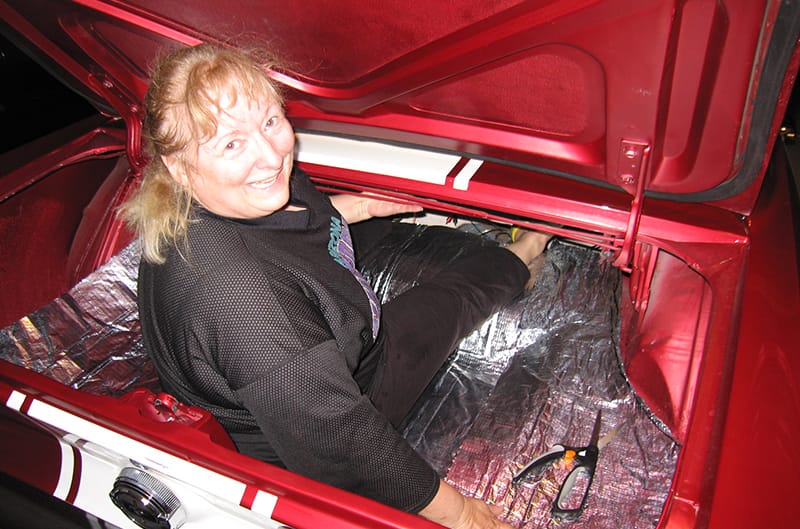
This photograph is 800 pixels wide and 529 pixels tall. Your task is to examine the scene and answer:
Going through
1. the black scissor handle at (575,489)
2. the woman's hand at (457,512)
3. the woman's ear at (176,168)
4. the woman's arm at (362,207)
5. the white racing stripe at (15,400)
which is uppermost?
the woman's arm at (362,207)

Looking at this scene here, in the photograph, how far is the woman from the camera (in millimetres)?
913

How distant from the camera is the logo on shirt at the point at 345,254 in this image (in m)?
1.19

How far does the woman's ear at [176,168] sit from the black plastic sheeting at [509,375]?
603 millimetres

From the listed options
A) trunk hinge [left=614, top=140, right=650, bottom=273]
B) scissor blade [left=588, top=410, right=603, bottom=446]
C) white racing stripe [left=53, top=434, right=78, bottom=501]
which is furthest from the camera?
scissor blade [left=588, top=410, right=603, bottom=446]

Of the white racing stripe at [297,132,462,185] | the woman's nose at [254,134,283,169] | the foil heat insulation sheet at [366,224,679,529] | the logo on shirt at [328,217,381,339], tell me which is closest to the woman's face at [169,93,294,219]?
the woman's nose at [254,134,283,169]

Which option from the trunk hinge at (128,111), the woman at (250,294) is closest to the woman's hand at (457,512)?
the woman at (250,294)

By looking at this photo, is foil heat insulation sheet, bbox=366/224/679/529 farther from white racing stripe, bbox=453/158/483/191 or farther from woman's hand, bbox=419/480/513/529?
white racing stripe, bbox=453/158/483/191

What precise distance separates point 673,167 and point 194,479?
40.0 inches

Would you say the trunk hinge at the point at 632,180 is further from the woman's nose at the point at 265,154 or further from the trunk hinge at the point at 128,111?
the trunk hinge at the point at 128,111

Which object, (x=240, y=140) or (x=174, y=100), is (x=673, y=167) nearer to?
(x=240, y=140)

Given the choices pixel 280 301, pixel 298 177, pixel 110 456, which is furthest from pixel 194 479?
pixel 298 177

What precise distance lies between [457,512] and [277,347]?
1.69 ft

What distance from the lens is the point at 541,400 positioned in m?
1.47

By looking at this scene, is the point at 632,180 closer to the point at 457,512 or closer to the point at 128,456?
the point at 457,512
